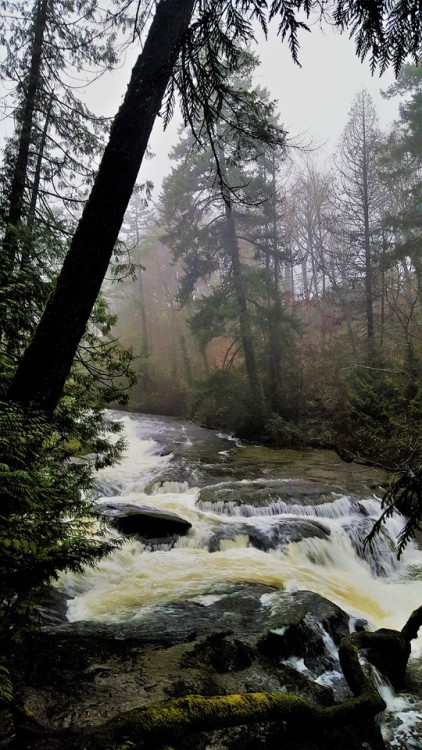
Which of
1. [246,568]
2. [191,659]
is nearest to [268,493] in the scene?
[246,568]

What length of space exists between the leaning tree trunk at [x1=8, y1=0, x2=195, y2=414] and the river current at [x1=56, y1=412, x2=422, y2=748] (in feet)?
9.97

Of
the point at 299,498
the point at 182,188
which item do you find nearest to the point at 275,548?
the point at 299,498

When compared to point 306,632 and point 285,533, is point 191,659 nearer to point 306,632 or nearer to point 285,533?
point 306,632

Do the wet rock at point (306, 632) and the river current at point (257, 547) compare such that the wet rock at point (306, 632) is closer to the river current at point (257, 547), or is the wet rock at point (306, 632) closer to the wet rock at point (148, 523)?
the river current at point (257, 547)

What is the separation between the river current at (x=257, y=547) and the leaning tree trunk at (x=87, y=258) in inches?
120

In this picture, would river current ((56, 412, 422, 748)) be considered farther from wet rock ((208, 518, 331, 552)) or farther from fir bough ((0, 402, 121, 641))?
fir bough ((0, 402, 121, 641))

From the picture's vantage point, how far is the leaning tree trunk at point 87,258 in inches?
133

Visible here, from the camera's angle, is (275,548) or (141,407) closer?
(275,548)

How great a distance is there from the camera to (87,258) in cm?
345

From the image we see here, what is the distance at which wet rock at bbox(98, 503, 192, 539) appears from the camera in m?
7.37

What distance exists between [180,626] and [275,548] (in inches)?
127

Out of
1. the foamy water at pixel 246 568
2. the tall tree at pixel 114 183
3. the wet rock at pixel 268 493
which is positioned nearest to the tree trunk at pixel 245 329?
the wet rock at pixel 268 493

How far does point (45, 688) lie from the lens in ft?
9.69

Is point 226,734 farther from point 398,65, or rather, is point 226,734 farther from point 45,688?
point 398,65
